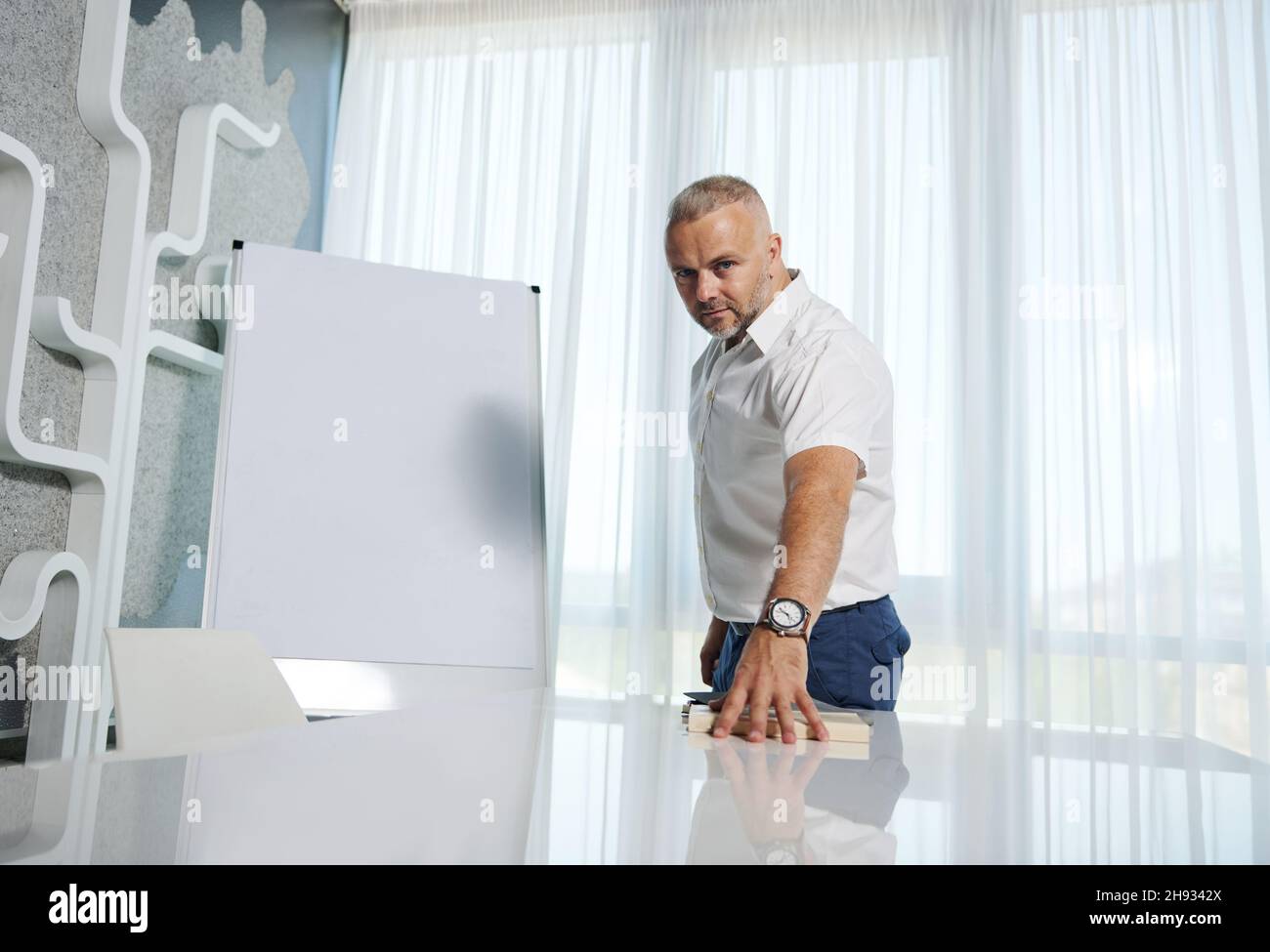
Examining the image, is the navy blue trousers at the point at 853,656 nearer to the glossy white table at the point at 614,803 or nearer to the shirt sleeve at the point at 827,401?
the shirt sleeve at the point at 827,401

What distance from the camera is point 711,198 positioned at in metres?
1.66

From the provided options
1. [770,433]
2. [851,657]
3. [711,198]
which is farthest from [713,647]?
[711,198]

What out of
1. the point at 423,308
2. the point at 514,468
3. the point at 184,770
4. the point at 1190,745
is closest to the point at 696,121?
the point at 423,308

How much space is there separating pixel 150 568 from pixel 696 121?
2128mm

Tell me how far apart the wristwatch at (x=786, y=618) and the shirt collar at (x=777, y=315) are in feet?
2.35

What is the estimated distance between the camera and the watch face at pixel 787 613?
1.06 metres

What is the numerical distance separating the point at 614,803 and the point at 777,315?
125 centimetres

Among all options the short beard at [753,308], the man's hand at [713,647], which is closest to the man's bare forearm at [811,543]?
the short beard at [753,308]

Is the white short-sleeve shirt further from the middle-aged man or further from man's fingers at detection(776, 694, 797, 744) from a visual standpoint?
man's fingers at detection(776, 694, 797, 744)

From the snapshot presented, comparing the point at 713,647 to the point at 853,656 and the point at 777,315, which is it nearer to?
the point at 853,656

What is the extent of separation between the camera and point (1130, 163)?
9.76 ft

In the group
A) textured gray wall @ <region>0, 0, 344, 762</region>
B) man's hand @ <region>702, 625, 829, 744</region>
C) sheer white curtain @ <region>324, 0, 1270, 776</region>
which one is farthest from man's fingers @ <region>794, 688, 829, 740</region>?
sheer white curtain @ <region>324, 0, 1270, 776</region>

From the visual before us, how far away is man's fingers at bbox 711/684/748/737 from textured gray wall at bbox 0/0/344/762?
5.74ft

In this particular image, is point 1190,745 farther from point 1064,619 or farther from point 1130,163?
point 1130,163
